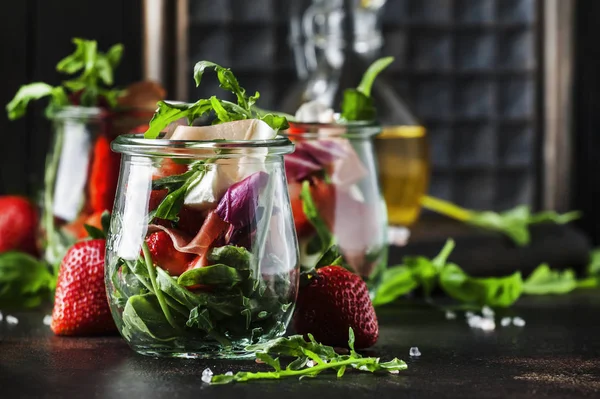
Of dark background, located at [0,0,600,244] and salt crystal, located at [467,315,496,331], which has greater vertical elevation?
dark background, located at [0,0,600,244]

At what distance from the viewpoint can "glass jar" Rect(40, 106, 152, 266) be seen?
2.77ft

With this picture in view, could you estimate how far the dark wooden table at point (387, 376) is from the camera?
55 cm

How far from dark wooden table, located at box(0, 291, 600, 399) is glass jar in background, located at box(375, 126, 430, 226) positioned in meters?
0.50

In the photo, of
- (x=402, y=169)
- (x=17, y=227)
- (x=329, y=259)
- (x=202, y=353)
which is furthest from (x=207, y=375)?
(x=402, y=169)

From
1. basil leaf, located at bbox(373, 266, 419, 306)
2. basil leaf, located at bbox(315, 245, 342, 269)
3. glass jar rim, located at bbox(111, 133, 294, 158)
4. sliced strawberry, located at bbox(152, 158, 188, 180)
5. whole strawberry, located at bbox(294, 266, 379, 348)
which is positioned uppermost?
glass jar rim, located at bbox(111, 133, 294, 158)

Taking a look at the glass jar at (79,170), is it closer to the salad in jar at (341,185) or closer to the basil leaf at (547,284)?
the salad in jar at (341,185)

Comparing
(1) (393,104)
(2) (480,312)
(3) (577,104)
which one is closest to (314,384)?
(2) (480,312)

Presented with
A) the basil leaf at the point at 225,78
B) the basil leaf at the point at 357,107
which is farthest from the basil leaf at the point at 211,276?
the basil leaf at the point at 357,107

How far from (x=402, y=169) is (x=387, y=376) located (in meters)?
0.71

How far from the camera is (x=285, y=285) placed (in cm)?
61

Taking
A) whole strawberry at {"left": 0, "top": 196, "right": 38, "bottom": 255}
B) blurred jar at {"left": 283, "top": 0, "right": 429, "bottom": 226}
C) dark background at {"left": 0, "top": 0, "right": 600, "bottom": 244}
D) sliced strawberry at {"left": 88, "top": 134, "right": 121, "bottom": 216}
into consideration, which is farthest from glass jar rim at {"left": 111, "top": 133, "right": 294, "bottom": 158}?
dark background at {"left": 0, "top": 0, "right": 600, "bottom": 244}

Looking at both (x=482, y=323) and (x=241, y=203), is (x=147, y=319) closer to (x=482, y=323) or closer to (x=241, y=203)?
(x=241, y=203)

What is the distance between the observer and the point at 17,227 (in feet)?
3.24

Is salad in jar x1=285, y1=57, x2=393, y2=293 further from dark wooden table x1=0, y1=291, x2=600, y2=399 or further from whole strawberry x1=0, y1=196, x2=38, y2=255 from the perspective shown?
whole strawberry x1=0, y1=196, x2=38, y2=255
